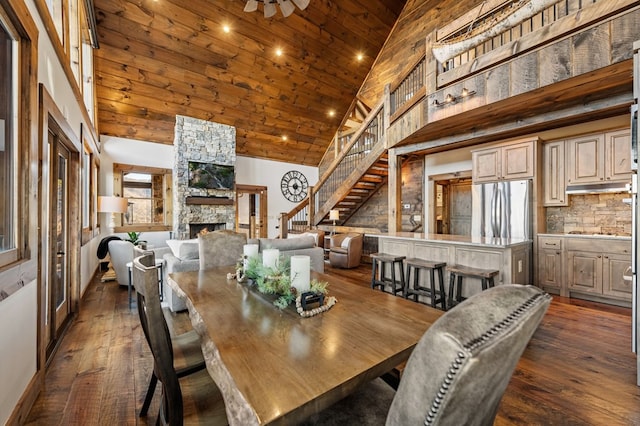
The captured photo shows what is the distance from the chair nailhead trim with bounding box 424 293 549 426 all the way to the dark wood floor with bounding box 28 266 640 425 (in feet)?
5.42

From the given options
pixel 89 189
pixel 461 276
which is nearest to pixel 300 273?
pixel 461 276

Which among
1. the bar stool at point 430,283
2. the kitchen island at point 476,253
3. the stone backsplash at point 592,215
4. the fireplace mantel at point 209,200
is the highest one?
the fireplace mantel at point 209,200

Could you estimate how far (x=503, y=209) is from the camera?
175 inches

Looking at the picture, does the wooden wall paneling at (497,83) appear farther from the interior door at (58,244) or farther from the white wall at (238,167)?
the white wall at (238,167)

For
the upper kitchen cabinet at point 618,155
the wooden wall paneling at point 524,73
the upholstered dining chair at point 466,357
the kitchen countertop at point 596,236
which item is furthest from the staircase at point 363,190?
the upholstered dining chair at point 466,357

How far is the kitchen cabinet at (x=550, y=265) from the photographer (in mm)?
3984

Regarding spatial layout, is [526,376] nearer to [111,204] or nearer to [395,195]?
[395,195]

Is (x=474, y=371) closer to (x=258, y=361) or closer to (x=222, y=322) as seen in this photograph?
(x=258, y=361)

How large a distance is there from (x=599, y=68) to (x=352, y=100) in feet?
20.9

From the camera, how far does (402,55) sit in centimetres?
728

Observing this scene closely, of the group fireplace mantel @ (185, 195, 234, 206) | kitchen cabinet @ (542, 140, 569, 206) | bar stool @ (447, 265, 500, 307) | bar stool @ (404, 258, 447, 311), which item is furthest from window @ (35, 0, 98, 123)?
kitchen cabinet @ (542, 140, 569, 206)

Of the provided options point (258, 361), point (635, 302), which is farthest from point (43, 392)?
point (635, 302)

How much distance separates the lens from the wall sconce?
3.60m

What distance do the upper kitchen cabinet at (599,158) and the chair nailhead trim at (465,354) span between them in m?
4.69
